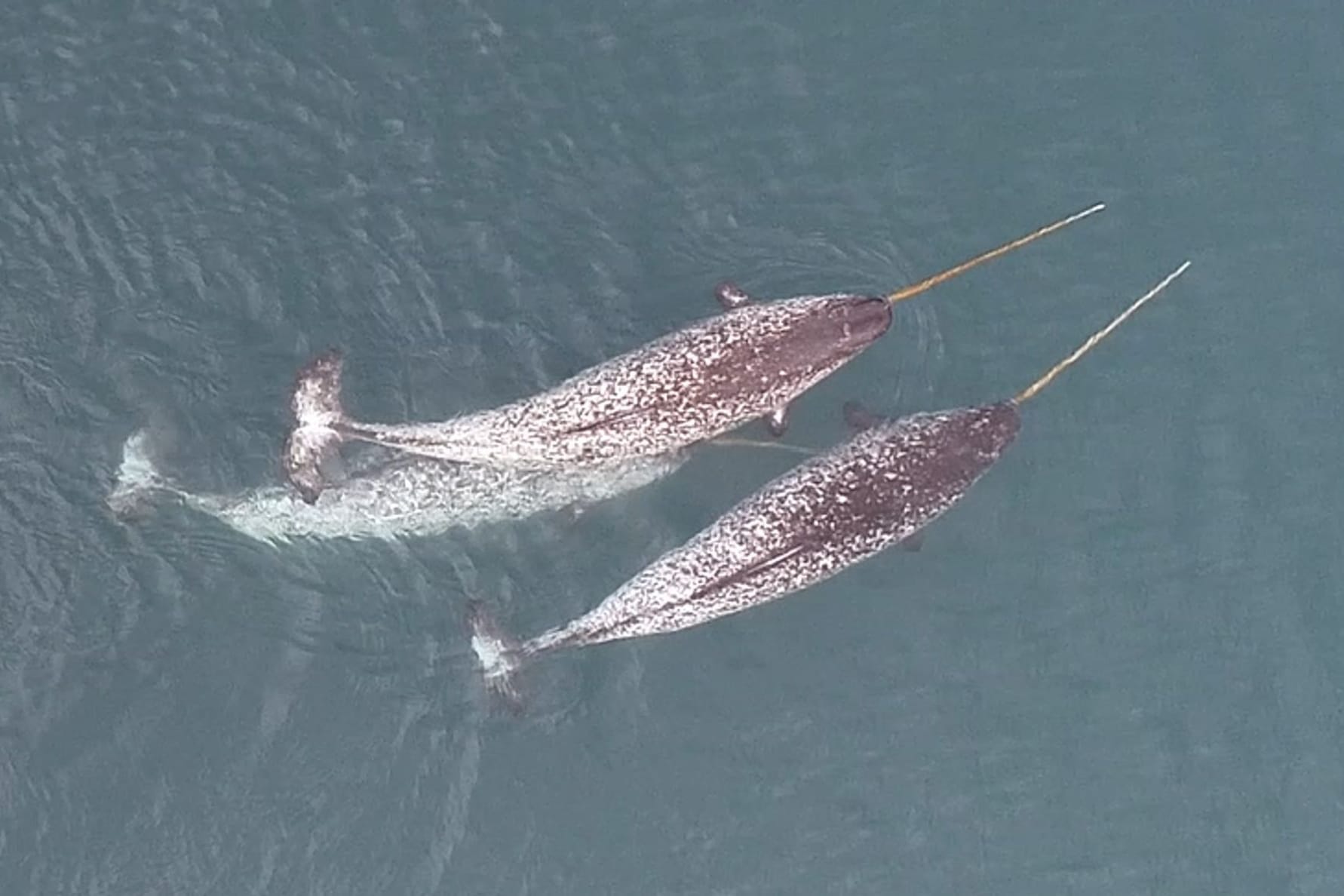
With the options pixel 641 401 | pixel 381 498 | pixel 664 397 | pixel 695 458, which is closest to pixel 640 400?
pixel 641 401

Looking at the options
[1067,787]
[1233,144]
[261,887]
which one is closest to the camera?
[261,887]

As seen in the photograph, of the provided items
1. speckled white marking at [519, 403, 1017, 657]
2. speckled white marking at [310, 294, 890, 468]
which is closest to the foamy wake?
speckled white marking at [310, 294, 890, 468]

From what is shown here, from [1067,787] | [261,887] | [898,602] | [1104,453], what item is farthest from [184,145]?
[1067,787]

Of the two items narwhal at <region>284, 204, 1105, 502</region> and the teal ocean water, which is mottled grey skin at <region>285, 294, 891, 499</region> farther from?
the teal ocean water

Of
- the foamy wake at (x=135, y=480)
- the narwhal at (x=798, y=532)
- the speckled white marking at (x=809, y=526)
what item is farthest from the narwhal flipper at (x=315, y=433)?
the speckled white marking at (x=809, y=526)

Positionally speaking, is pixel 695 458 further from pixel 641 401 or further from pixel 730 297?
pixel 730 297

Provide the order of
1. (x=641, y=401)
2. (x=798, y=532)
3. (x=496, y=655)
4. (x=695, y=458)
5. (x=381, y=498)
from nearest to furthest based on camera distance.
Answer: (x=641, y=401) < (x=798, y=532) < (x=496, y=655) < (x=381, y=498) < (x=695, y=458)

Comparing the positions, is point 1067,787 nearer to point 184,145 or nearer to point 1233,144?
point 1233,144

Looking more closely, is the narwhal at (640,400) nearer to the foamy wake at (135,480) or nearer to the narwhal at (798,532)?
the narwhal at (798,532)
